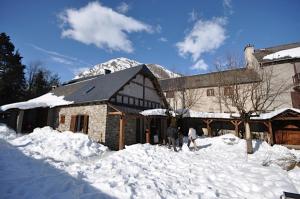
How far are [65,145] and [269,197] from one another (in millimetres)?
8838

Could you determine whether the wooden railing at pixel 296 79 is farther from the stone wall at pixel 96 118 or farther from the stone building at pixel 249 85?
the stone wall at pixel 96 118

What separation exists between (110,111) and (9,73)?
69.1ft

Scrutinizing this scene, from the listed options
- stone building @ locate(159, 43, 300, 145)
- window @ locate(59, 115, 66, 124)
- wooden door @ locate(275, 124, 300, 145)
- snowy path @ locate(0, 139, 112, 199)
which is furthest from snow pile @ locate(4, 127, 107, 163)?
wooden door @ locate(275, 124, 300, 145)

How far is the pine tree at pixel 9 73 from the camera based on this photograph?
23.6 metres

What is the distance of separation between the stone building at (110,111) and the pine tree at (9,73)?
26.4 ft

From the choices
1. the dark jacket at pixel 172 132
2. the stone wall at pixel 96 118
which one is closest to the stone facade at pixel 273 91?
the dark jacket at pixel 172 132

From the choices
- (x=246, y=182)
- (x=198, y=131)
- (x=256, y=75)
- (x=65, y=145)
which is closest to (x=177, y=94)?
(x=198, y=131)

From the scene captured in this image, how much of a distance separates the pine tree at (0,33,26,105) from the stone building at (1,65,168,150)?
8035mm

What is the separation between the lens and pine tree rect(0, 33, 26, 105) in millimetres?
23578

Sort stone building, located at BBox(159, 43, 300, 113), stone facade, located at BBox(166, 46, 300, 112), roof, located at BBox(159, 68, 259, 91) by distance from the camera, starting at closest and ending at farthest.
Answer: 1. stone building, located at BBox(159, 43, 300, 113)
2. stone facade, located at BBox(166, 46, 300, 112)
3. roof, located at BBox(159, 68, 259, 91)

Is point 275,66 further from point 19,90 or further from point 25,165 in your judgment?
point 19,90

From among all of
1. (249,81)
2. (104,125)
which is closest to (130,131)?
(104,125)

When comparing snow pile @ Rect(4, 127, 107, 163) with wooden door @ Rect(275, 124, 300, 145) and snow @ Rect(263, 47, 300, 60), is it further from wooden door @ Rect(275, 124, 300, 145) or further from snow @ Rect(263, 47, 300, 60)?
snow @ Rect(263, 47, 300, 60)

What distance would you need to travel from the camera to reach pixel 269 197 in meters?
4.53
